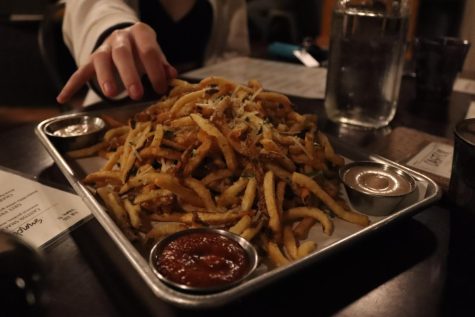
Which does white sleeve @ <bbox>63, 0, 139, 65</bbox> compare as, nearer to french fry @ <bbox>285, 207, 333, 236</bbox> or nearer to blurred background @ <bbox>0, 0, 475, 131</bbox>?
french fry @ <bbox>285, 207, 333, 236</bbox>

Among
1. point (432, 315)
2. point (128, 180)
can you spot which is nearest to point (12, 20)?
point (128, 180)

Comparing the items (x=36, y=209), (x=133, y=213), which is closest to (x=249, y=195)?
(x=133, y=213)

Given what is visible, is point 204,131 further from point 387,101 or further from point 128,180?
point 387,101

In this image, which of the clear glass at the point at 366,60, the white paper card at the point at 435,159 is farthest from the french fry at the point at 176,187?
the clear glass at the point at 366,60

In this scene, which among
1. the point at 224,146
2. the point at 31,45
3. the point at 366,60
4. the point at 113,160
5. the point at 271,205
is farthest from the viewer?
the point at 31,45

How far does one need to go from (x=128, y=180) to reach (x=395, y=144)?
994 mm

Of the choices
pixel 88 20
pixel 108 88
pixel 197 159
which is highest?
pixel 88 20

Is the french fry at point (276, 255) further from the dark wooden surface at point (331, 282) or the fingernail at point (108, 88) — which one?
the fingernail at point (108, 88)

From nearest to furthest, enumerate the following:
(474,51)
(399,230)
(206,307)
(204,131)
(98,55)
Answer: (206,307)
(399,230)
(204,131)
(98,55)
(474,51)

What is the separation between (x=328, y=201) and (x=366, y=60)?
31.8 inches

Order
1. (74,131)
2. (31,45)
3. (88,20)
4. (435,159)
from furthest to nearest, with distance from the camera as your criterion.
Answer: (31,45), (88,20), (74,131), (435,159)

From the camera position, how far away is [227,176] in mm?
1252

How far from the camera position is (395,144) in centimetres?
169

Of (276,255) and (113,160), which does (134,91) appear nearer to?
(113,160)
